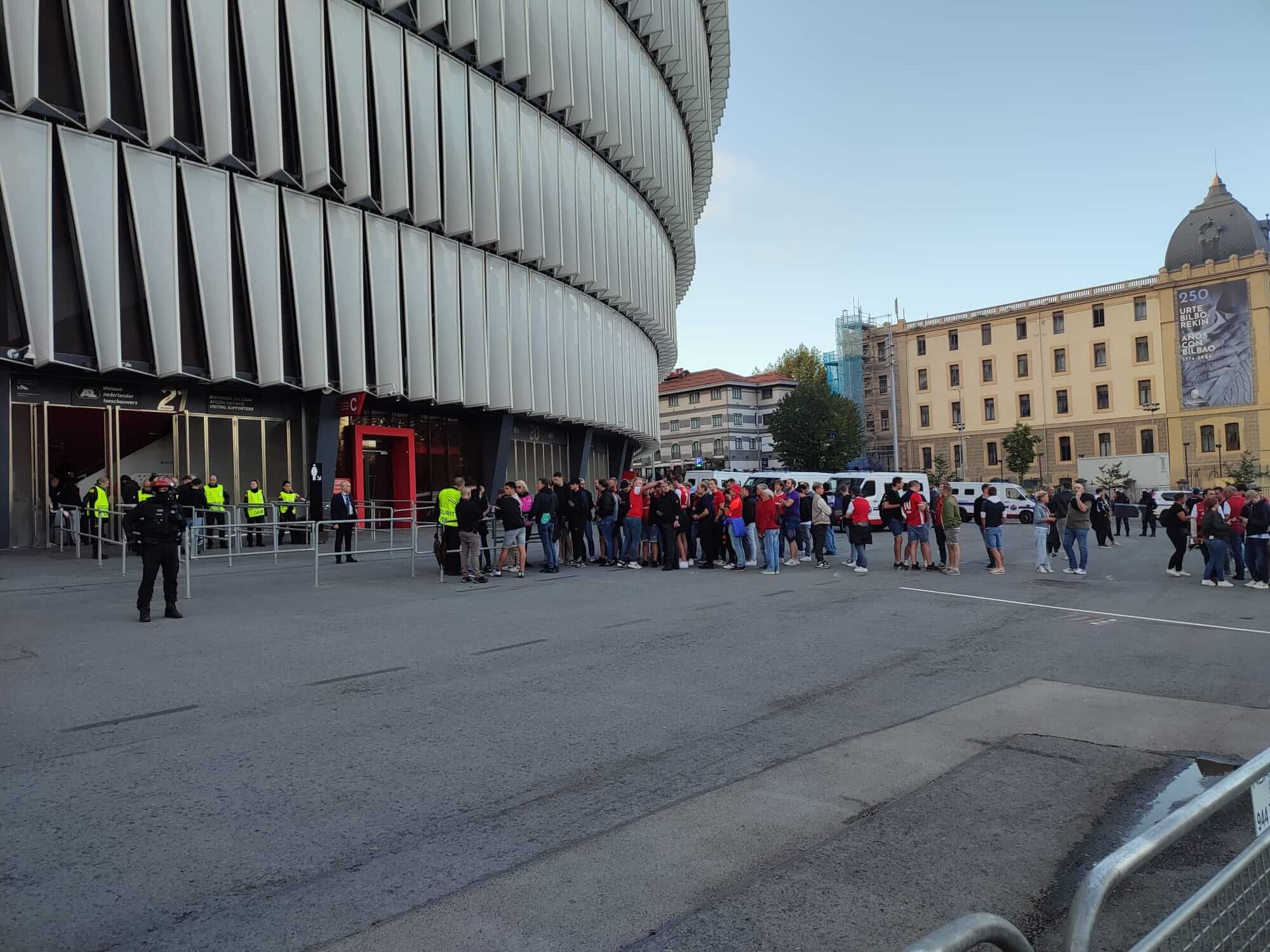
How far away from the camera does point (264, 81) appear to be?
2262cm

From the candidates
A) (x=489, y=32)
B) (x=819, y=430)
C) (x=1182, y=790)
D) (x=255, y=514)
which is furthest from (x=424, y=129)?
(x=819, y=430)

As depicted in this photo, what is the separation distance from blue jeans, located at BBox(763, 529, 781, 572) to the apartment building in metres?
78.6

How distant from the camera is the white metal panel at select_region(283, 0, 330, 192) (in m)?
23.2

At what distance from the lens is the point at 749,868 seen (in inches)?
158

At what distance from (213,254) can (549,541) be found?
39.4ft

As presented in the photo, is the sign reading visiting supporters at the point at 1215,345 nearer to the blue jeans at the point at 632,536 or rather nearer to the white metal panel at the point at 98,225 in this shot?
the blue jeans at the point at 632,536

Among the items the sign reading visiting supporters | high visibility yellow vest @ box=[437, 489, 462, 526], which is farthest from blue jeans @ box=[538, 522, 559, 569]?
the sign reading visiting supporters

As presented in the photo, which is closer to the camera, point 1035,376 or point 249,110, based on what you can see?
point 249,110

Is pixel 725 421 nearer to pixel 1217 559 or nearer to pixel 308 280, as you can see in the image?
pixel 308 280

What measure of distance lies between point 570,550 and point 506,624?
29.1ft

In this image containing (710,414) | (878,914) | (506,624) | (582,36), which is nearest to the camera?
(878,914)

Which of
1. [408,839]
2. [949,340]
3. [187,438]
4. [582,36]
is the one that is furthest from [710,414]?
[408,839]

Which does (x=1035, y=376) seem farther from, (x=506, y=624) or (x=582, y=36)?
(x=506, y=624)

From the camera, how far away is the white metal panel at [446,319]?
2744 centimetres
